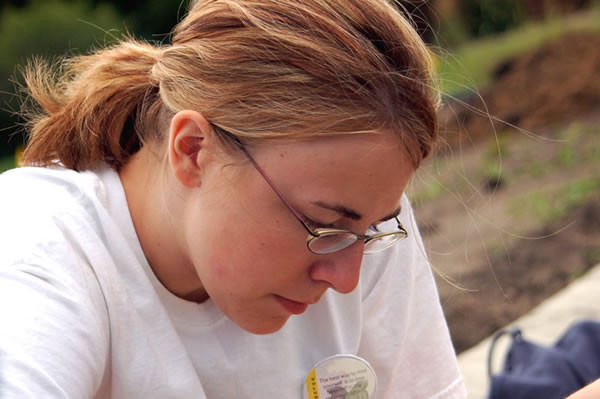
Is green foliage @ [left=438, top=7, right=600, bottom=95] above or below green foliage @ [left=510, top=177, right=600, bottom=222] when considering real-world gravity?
below

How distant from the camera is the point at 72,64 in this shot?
1.59 m

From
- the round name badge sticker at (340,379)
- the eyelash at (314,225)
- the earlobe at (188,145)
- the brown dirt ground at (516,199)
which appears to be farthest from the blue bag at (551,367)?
the earlobe at (188,145)

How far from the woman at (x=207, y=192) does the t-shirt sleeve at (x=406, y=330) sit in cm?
25

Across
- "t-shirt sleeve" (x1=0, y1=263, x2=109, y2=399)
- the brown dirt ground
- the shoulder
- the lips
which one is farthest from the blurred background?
"t-shirt sleeve" (x1=0, y1=263, x2=109, y2=399)

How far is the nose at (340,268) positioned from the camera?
1.29 metres

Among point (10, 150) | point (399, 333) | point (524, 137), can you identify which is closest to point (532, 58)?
point (524, 137)

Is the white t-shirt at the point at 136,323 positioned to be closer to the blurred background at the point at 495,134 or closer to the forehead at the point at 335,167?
the blurred background at the point at 495,134

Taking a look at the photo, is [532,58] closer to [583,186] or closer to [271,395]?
[583,186]

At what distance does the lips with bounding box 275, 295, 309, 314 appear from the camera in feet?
4.33

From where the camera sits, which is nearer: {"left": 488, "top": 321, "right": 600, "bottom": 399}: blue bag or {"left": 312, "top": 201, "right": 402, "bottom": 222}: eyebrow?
{"left": 312, "top": 201, "right": 402, "bottom": 222}: eyebrow

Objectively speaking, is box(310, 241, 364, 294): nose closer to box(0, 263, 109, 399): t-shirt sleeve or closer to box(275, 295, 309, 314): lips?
box(275, 295, 309, 314): lips

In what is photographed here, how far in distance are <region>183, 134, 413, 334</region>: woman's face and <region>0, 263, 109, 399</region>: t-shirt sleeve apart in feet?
0.68

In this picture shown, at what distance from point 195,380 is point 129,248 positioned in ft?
0.87

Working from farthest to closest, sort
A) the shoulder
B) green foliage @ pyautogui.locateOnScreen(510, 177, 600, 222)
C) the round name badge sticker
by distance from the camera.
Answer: green foliage @ pyautogui.locateOnScreen(510, 177, 600, 222), the round name badge sticker, the shoulder
